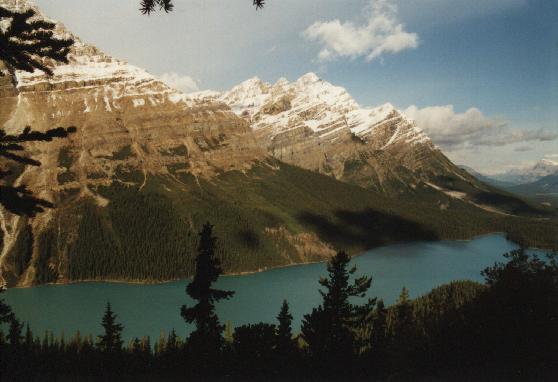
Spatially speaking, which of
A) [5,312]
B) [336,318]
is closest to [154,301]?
[336,318]

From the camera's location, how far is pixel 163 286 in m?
186

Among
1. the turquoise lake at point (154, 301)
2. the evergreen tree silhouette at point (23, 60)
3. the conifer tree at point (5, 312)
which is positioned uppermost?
the evergreen tree silhouette at point (23, 60)

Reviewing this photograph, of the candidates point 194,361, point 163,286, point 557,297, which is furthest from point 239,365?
point 163,286

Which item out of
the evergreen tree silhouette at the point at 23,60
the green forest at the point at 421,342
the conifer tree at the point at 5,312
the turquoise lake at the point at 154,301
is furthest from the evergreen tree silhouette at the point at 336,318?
the turquoise lake at the point at 154,301

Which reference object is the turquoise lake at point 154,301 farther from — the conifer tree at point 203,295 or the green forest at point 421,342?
the conifer tree at point 203,295

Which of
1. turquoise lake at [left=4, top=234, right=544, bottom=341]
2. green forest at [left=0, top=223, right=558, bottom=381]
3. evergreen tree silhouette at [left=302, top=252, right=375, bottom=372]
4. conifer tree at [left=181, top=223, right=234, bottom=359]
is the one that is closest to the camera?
green forest at [left=0, top=223, right=558, bottom=381]

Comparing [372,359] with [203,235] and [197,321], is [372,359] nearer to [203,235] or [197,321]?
[197,321]

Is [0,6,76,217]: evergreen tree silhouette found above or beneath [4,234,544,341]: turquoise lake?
above

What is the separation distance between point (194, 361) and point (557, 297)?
24105mm

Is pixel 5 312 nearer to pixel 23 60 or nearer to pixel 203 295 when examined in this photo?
pixel 23 60

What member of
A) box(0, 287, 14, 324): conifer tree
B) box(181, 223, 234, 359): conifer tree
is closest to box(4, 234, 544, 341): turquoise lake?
box(181, 223, 234, 359): conifer tree

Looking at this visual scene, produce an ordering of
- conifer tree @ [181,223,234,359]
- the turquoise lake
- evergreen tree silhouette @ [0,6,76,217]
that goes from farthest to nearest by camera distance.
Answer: the turquoise lake → conifer tree @ [181,223,234,359] → evergreen tree silhouette @ [0,6,76,217]

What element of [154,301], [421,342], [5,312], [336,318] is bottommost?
[154,301]

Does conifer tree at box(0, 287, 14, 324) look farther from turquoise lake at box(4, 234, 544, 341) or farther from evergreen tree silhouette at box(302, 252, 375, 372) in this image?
turquoise lake at box(4, 234, 544, 341)
